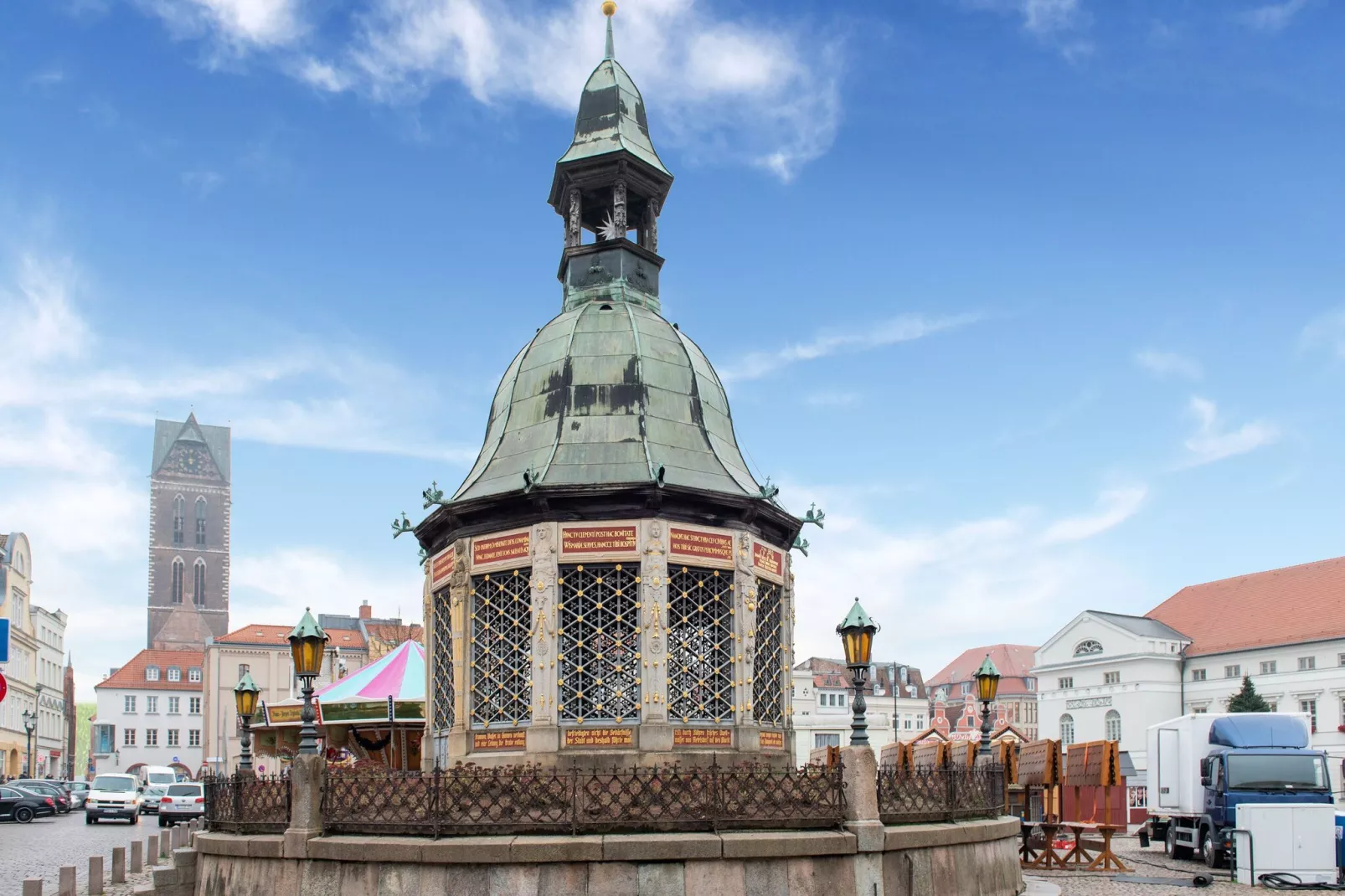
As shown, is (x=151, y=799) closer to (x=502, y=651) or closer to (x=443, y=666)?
(x=443, y=666)

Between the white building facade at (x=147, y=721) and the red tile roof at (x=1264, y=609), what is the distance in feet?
249

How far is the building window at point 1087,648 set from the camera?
87.6 metres

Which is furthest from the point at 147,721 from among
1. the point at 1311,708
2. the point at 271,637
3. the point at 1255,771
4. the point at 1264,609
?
the point at 1255,771

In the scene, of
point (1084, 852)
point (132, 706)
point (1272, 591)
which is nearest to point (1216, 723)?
point (1084, 852)

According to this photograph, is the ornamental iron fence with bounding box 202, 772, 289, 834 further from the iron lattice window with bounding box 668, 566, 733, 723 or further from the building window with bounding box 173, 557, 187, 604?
the building window with bounding box 173, 557, 187, 604

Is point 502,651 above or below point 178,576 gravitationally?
below

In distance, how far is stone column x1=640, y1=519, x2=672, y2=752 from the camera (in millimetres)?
18344

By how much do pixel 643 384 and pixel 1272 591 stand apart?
236ft

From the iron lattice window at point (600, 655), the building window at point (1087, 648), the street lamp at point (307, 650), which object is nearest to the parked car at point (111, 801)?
the street lamp at point (307, 650)

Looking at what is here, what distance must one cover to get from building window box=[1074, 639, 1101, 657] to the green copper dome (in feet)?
235

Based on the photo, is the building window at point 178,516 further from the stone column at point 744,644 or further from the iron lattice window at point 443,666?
the stone column at point 744,644

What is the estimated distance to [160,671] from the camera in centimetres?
10569

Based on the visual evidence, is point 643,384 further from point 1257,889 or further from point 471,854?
point 1257,889

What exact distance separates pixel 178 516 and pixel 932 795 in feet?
543
